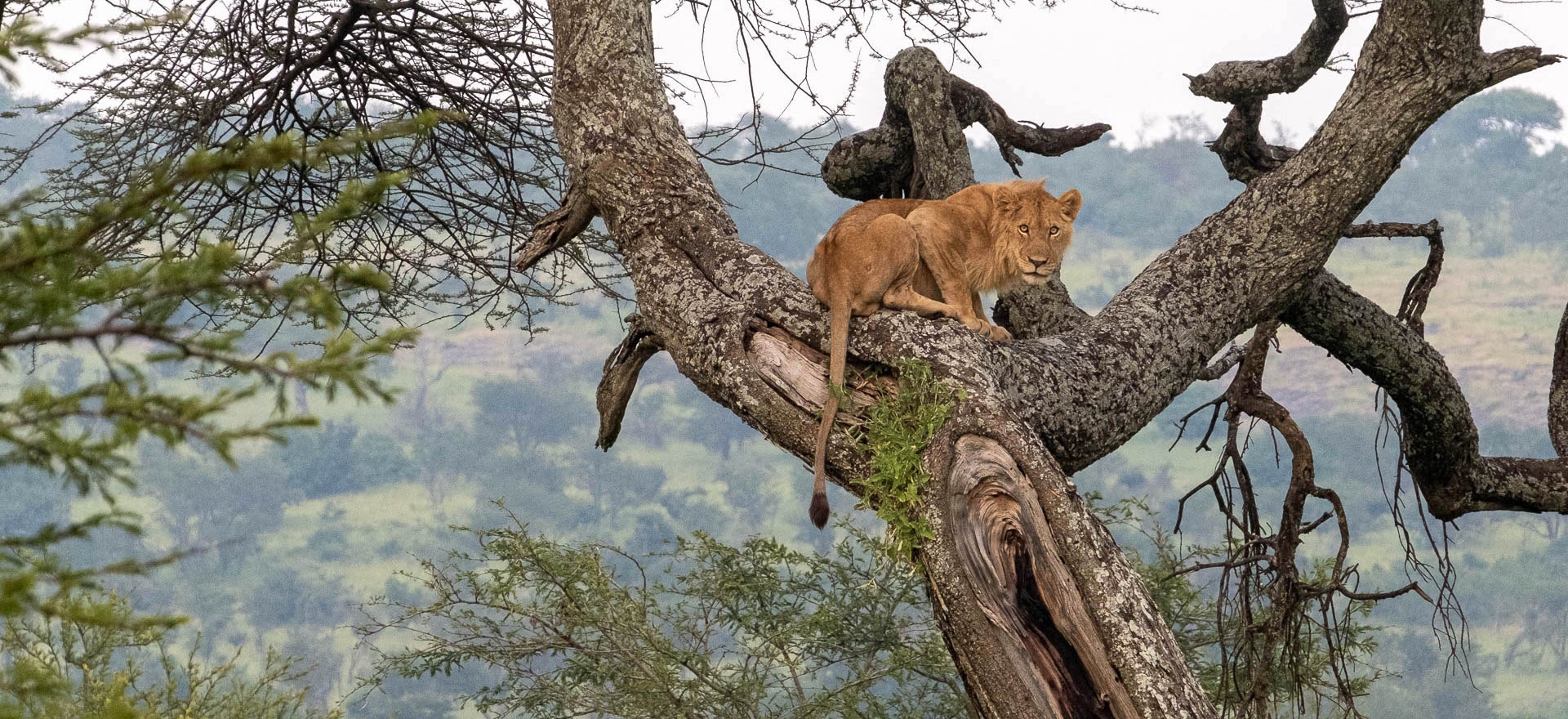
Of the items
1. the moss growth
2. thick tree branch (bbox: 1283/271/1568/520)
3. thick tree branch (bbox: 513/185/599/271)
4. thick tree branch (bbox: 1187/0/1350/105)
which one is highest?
thick tree branch (bbox: 1187/0/1350/105)

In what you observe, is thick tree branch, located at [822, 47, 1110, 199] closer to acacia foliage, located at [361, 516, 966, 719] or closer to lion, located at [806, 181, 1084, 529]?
lion, located at [806, 181, 1084, 529]

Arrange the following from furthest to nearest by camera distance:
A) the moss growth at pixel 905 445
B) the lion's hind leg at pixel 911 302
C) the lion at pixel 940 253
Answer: the lion's hind leg at pixel 911 302, the lion at pixel 940 253, the moss growth at pixel 905 445

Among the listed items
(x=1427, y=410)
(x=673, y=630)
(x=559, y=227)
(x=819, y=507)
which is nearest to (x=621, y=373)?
(x=559, y=227)

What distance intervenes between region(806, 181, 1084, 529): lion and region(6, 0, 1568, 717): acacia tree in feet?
0.35

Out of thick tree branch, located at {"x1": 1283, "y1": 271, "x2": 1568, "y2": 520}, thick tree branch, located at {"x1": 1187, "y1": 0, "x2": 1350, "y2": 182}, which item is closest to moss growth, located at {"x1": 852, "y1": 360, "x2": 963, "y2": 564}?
thick tree branch, located at {"x1": 1283, "y1": 271, "x2": 1568, "y2": 520}

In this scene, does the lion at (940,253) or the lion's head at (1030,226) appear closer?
the lion at (940,253)

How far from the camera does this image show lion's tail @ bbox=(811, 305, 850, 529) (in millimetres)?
3352

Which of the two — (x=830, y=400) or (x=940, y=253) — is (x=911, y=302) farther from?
(x=830, y=400)

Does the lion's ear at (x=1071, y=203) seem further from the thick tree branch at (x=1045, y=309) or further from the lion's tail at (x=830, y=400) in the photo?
the lion's tail at (x=830, y=400)

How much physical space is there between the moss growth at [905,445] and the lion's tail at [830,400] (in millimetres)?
97

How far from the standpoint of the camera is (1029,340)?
4043 millimetres

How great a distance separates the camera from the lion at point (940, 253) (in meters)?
3.72

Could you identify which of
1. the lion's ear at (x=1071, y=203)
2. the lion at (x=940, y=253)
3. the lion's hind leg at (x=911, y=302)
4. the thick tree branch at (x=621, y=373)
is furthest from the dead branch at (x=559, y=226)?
the lion's ear at (x=1071, y=203)

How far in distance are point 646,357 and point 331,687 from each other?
20.3 metres
